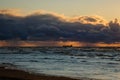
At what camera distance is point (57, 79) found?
88.7 feet

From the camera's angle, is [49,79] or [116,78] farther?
[116,78]

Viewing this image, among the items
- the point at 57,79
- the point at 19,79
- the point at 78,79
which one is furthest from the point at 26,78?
the point at 78,79

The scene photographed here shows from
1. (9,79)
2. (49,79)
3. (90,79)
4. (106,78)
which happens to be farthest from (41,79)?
(106,78)

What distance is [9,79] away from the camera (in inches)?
1022

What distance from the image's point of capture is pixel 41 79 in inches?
1045

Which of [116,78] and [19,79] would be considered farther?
[116,78]

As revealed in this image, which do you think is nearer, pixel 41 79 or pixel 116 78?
pixel 41 79

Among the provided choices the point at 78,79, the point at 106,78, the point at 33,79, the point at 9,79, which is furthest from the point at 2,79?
the point at 106,78

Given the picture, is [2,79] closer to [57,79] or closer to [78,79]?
[57,79]

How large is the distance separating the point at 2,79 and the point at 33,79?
8.12 feet

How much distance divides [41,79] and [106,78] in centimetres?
632

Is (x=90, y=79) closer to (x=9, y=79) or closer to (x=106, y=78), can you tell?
(x=106, y=78)

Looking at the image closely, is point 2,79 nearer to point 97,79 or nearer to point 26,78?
point 26,78

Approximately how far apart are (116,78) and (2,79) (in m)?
10.4
